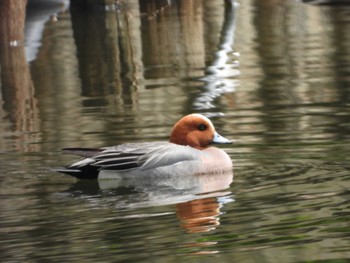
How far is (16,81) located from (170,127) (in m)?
5.43

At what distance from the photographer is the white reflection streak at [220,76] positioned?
13430 mm

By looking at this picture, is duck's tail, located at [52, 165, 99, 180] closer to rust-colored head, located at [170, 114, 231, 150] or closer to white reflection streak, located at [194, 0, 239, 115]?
rust-colored head, located at [170, 114, 231, 150]

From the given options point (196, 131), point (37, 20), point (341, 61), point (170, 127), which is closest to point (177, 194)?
point (196, 131)

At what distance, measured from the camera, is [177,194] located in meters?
9.02

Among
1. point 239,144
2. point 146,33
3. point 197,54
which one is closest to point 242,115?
point 239,144

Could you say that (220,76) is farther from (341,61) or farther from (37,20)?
(37,20)

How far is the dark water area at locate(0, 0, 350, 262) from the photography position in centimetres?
738

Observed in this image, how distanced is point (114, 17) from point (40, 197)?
16.3 metres

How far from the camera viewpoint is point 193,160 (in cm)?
976

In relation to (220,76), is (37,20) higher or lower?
higher

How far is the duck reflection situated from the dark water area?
1 centimetres

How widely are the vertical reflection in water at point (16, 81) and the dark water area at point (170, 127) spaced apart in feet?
0.07

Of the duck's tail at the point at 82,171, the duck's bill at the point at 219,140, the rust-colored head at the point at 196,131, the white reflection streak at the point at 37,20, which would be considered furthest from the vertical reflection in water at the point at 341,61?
the white reflection streak at the point at 37,20

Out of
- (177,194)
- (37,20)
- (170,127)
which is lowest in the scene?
(177,194)
